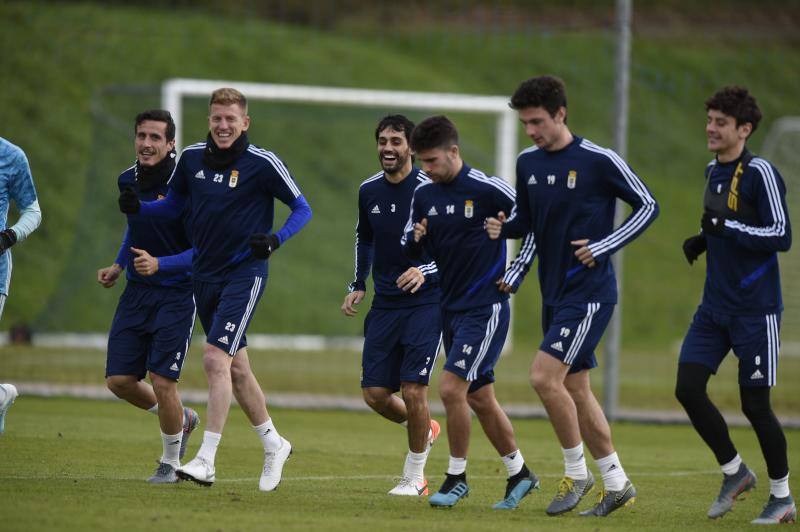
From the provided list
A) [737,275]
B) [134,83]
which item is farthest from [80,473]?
[134,83]

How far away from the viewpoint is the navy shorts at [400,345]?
9.62 m

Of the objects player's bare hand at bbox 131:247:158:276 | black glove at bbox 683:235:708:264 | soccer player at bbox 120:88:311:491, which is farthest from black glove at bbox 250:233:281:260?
black glove at bbox 683:235:708:264

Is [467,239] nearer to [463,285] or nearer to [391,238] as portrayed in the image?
[463,285]

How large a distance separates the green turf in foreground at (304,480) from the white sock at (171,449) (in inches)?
11.2

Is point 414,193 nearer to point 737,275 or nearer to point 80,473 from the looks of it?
point 737,275

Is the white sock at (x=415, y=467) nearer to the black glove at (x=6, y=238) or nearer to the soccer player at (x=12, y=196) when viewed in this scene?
the soccer player at (x=12, y=196)

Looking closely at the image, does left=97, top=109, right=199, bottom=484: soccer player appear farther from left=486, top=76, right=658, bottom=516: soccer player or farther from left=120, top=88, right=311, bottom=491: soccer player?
left=486, top=76, right=658, bottom=516: soccer player

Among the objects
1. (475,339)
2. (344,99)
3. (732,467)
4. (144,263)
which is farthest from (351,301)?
(344,99)

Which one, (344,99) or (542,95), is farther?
(344,99)

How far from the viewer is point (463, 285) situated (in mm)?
9031

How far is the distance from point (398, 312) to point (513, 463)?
1494 millimetres

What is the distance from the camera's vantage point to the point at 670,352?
31.2m

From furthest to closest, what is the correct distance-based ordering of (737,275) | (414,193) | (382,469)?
1. (382,469)
2. (414,193)
3. (737,275)

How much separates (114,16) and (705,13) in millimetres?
17626
